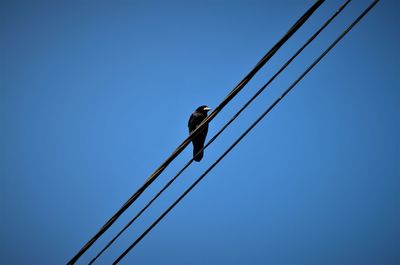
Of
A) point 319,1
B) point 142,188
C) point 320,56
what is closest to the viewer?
point 319,1

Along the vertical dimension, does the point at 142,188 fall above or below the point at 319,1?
below

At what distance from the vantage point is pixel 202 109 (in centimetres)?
761

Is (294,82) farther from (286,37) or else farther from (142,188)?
(142,188)

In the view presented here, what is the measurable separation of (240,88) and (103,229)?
53.2 inches

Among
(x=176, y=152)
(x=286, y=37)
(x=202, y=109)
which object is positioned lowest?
(x=176, y=152)

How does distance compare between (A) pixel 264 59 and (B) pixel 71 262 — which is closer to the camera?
(A) pixel 264 59

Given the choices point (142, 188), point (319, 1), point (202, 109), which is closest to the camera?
point (319, 1)

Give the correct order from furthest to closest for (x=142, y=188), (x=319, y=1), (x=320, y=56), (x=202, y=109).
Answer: (x=202, y=109) < (x=320, y=56) < (x=142, y=188) < (x=319, y=1)

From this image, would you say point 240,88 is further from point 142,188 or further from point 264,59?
point 142,188

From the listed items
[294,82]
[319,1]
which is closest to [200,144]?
[294,82]

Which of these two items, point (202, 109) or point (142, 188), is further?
point (202, 109)

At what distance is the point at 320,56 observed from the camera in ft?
8.26

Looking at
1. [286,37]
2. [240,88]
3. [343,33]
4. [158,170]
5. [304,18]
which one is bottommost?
[158,170]

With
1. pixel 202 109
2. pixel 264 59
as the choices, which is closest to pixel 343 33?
pixel 264 59
